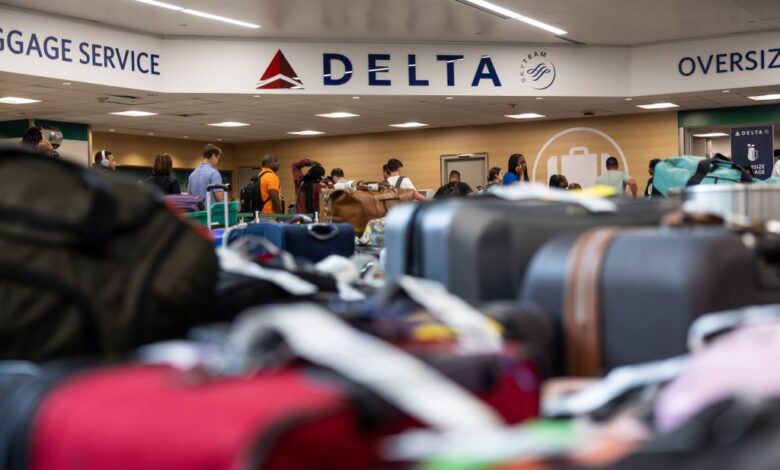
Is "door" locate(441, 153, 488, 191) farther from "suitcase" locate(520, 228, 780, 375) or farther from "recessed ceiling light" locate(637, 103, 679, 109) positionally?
"suitcase" locate(520, 228, 780, 375)

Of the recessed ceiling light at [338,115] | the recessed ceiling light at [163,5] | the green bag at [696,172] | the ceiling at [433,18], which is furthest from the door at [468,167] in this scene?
the green bag at [696,172]

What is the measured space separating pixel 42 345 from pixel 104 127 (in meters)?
16.5

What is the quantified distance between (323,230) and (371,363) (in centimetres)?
345

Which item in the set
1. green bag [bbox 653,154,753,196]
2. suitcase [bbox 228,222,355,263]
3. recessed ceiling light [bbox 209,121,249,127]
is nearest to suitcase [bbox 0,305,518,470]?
green bag [bbox 653,154,753,196]

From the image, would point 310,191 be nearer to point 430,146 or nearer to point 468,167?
point 468,167

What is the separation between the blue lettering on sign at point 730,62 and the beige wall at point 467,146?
2826mm

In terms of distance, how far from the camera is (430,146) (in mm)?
18594

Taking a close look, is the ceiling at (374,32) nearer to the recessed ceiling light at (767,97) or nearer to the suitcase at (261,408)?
the recessed ceiling light at (767,97)

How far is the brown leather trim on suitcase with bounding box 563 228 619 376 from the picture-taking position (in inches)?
41.6

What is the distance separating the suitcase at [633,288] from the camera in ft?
3.30

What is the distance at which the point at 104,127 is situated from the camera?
1677 cm

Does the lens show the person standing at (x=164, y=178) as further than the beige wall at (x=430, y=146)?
No

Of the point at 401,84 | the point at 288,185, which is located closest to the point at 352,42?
the point at 401,84

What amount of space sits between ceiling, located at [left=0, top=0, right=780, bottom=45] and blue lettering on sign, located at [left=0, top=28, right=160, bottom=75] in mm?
308
